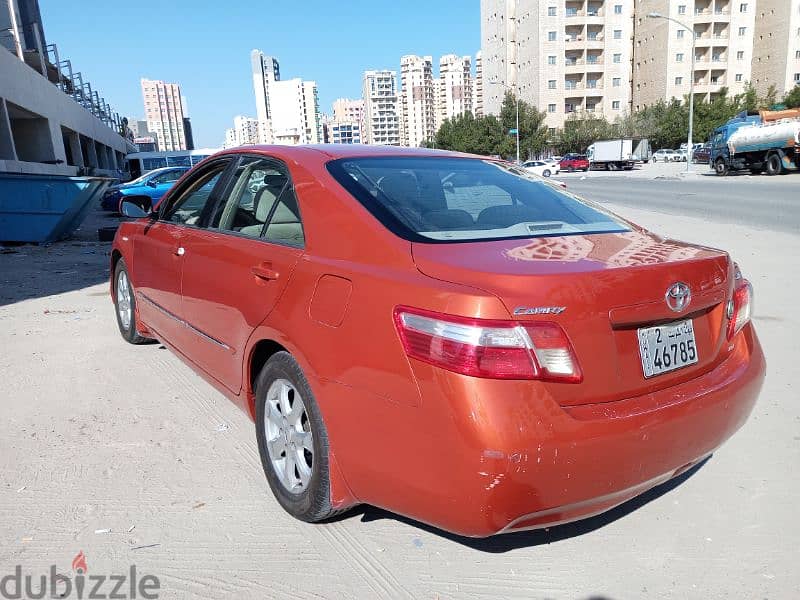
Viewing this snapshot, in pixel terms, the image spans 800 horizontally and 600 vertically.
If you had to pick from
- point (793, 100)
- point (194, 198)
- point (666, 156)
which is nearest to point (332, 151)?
point (194, 198)

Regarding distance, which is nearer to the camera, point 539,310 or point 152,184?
point 539,310

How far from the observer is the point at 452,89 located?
148 metres

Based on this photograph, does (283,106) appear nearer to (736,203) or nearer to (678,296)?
(736,203)

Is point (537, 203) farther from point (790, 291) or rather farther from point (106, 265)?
point (106, 265)

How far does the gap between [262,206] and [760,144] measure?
30781 millimetres

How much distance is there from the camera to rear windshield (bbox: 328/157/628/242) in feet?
8.19

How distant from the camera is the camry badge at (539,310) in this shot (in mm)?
1872

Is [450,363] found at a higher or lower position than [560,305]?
lower

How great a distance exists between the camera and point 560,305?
1.90m

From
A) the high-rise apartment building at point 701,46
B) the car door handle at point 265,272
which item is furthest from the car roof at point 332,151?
the high-rise apartment building at point 701,46

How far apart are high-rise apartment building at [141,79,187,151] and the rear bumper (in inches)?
6517

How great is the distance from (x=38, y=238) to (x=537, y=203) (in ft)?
40.0

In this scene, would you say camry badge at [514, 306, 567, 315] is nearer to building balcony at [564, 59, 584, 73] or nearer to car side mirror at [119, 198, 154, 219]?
car side mirror at [119, 198, 154, 219]

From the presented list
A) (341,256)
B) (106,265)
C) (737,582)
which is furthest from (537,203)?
(106,265)
